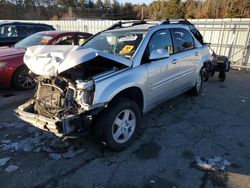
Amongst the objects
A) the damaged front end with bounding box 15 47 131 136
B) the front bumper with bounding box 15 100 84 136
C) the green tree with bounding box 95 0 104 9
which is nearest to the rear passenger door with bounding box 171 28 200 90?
the damaged front end with bounding box 15 47 131 136

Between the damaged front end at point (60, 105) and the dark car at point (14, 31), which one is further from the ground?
the dark car at point (14, 31)

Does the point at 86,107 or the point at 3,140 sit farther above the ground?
the point at 86,107

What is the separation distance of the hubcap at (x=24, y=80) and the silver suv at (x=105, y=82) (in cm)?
245

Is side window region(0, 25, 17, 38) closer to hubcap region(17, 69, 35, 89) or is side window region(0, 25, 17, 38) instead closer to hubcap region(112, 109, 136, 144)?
hubcap region(17, 69, 35, 89)

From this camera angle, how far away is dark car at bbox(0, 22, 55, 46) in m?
7.98

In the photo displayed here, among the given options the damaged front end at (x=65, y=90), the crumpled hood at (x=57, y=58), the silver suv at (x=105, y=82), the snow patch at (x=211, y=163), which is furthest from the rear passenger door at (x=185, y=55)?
the snow patch at (x=211, y=163)

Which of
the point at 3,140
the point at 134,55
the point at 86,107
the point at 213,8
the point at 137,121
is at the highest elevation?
the point at 213,8

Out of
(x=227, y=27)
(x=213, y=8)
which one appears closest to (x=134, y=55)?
(x=227, y=27)

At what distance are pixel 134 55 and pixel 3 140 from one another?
2484 millimetres

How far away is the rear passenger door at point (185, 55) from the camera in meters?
4.48

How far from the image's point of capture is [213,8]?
28.4 m

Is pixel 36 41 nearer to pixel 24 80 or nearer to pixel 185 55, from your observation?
pixel 24 80

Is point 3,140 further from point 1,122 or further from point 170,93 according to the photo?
point 170,93

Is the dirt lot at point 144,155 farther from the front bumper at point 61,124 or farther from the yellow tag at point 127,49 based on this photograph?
the yellow tag at point 127,49
